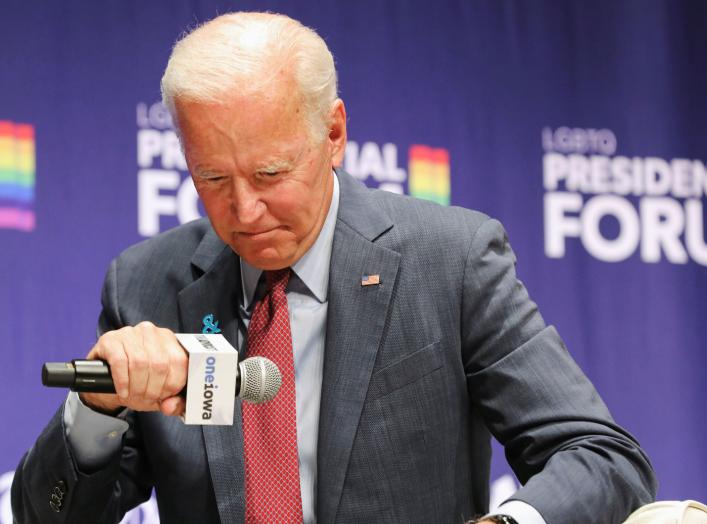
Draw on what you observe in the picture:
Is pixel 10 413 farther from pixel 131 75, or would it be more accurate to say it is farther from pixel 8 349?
pixel 131 75

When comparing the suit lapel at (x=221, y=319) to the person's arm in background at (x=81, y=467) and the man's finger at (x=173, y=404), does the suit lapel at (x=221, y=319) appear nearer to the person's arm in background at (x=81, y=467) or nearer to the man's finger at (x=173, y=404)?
the person's arm in background at (x=81, y=467)

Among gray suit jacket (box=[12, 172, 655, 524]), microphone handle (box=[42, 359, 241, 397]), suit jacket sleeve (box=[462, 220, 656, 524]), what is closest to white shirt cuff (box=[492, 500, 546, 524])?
suit jacket sleeve (box=[462, 220, 656, 524])

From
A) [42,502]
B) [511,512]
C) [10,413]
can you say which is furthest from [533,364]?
[10,413]

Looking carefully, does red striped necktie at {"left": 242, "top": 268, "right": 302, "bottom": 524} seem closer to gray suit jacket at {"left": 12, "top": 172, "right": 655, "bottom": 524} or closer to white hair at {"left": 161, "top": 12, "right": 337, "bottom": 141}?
gray suit jacket at {"left": 12, "top": 172, "right": 655, "bottom": 524}

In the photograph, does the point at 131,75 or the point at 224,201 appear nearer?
the point at 224,201

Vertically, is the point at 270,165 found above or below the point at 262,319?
above

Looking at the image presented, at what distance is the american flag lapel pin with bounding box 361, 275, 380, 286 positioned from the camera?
199 cm

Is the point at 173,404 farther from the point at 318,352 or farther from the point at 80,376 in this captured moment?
the point at 318,352

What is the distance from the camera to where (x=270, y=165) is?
182 centimetres

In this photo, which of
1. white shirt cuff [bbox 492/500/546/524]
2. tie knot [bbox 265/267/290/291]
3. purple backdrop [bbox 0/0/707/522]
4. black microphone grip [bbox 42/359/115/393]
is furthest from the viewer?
purple backdrop [bbox 0/0/707/522]

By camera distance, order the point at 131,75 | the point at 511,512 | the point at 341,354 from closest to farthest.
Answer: the point at 511,512
the point at 341,354
the point at 131,75

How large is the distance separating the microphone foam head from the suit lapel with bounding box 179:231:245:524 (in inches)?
14.7

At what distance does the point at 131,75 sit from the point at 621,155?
5.78 feet

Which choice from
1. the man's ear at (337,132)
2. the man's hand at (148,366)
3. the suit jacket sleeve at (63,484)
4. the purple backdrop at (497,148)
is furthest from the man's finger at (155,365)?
the purple backdrop at (497,148)
